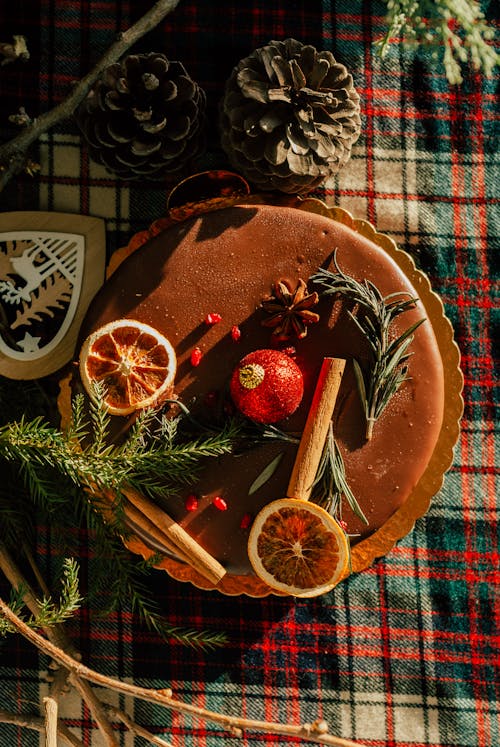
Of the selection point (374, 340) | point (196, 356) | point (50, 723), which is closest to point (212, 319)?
point (196, 356)

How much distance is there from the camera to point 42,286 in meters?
1.77

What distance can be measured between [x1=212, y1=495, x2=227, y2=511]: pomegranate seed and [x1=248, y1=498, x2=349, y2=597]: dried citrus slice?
73 mm

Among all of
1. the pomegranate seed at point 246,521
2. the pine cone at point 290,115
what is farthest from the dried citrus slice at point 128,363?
the pine cone at point 290,115

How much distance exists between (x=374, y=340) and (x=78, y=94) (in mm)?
776

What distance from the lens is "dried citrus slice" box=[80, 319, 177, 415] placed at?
1.48 metres

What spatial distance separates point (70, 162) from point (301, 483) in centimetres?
92

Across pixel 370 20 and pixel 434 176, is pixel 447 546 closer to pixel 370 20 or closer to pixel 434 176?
pixel 434 176

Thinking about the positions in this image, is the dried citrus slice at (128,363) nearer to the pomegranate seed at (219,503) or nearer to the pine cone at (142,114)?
the pomegranate seed at (219,503)

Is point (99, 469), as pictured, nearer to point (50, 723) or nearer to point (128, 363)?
point (128, 363)

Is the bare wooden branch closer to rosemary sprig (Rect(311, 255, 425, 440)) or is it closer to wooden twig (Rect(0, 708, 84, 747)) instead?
rosemary sprig (Rect(311, 255, 425, 440))

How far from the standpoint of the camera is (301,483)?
153cm

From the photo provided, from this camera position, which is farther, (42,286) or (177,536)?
(42,286)

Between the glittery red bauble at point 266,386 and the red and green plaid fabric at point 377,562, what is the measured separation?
1.81 feet

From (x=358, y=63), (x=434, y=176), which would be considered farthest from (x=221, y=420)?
(x=358, y=63)
